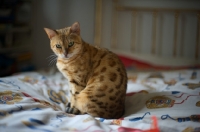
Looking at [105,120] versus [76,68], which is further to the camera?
[76,68]

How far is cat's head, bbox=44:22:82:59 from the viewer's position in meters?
1.47

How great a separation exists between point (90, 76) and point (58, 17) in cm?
169

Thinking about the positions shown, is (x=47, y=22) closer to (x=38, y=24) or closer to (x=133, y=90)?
(x=38, y=24)

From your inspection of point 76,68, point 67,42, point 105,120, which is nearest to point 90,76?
point 76,68

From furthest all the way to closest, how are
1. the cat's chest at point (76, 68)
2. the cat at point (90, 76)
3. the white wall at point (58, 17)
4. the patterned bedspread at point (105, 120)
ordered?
the white wall at point (58, 17) < the cat's chest at point (76, 68) < the cat at point (90, 76) < the patterned bedspread at point (105, 120)

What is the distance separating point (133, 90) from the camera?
1.76 meters

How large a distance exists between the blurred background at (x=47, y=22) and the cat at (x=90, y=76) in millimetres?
1302

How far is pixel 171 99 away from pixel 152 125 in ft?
1.16

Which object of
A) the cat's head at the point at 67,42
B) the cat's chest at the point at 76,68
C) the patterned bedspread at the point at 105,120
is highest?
the cat's head at the point at 67,42

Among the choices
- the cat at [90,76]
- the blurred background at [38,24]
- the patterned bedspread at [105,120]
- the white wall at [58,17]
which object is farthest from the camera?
the white wall at [58,17]

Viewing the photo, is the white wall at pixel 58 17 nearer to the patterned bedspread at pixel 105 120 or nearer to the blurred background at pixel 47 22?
the blurred background at pixel 47 22

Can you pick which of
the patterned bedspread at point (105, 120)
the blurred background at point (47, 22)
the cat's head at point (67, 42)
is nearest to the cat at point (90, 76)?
the cat's head at point (67, 42)

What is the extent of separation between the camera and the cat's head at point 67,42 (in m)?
1.47

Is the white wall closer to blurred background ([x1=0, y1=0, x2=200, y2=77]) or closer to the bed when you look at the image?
blurred background ([x1=0, y1=0, x2=200, y2=77])
